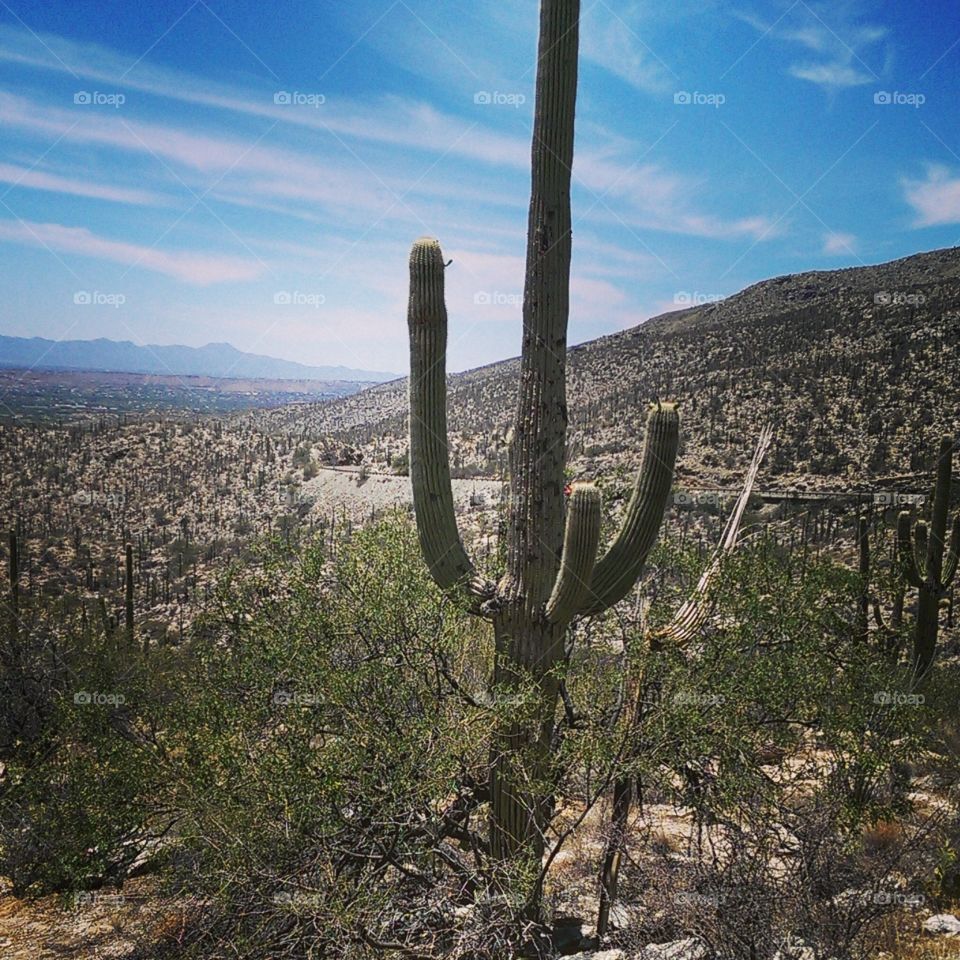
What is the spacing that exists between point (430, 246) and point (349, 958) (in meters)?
4.66

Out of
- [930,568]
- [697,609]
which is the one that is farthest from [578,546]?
[930,568]

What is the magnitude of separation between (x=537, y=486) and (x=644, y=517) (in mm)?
864

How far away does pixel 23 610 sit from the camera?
36.5ft

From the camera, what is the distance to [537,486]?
5.52m

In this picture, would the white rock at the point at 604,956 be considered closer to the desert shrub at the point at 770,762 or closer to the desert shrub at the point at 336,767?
the desert shrub at the point at 770,762

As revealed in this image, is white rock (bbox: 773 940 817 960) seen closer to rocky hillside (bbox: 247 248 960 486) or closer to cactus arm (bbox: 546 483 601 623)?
cactus arm (bbox: 546 483 601 623)

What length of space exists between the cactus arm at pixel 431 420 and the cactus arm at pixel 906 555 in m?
6.68

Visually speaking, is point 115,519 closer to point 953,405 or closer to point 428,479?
point 428,479

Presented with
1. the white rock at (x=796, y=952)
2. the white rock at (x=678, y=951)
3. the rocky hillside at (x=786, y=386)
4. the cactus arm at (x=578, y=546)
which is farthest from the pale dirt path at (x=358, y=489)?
the white rock at (x=796, y=952)

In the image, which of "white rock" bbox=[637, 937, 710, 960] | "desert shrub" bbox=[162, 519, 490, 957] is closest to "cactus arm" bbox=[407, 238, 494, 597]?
"desert shrub" bbox=[162, 519, 490, 957]

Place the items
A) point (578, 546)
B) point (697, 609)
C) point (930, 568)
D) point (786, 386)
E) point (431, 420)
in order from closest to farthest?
point (578, 546), point (431, 420), point (697, 609), point (930, 568), point (786, 386)

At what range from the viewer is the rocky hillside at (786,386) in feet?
74.4

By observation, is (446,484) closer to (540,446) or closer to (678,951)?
(540,446)

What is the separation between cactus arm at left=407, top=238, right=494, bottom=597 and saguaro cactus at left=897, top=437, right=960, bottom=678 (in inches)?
262
